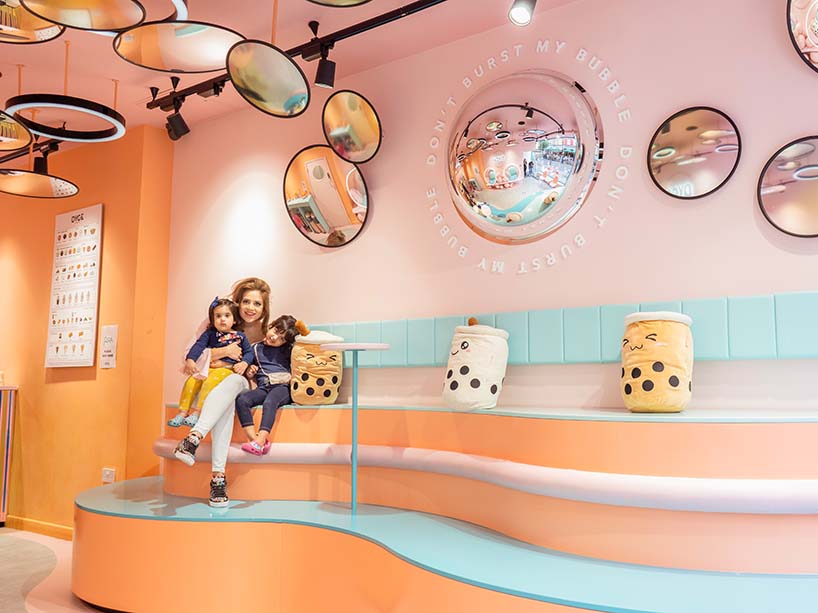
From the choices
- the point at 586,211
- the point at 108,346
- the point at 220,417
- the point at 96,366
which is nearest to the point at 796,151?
the point at 586,211

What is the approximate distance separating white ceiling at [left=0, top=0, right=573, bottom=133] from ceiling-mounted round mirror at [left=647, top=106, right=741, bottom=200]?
94cm

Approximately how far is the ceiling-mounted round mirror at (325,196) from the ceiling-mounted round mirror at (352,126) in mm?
156

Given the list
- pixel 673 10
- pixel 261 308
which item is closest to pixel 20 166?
pixel 261 308

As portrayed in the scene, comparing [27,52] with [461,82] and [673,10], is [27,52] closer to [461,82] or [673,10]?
[461,82]

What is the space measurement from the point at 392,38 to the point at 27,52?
84.6 inches

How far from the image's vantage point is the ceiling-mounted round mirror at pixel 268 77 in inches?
114

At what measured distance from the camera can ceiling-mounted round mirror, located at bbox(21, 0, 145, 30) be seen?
97.3 inches

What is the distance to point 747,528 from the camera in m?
2.17

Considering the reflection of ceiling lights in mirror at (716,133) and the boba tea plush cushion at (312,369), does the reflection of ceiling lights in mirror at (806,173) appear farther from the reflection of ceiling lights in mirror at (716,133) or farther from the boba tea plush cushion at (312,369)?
the boba tea plush cushion at (312,369)

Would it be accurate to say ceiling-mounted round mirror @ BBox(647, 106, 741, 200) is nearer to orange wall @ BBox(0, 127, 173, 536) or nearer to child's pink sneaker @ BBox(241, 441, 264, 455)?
child's pink sneaker @ BBox(241, 441, 264, 455)

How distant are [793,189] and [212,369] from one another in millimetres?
2937

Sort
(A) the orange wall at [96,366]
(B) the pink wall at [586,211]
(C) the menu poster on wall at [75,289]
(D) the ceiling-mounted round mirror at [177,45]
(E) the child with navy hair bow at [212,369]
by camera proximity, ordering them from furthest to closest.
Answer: (C) the menu poster on wall at [75,289] < (A) the orange wall at [96,366] < (E) the child with navy hair bow at [212,369] < (B) the pink wall at [586,211] < (D) the ceiling-mounted round mirror at [177,45]

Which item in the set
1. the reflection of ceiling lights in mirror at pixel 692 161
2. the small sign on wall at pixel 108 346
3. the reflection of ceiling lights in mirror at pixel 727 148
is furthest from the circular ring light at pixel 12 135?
the reflection of ceiling lights in mirror at pixel 727 148

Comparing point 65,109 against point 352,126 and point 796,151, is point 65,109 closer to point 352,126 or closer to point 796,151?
point 352,126
